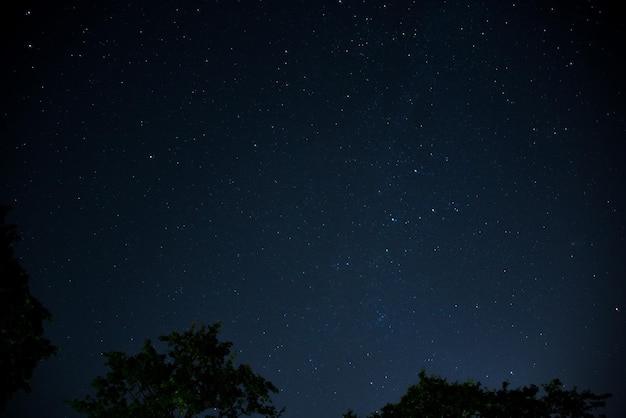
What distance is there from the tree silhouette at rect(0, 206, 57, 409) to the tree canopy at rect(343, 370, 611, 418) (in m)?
12.5

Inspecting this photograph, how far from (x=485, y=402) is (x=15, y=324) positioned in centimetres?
1535

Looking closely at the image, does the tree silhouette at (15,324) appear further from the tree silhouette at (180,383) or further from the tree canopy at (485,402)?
the tree canopy at (485,402)

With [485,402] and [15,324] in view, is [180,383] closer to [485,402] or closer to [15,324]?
[15,324]

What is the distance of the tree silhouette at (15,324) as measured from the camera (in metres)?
8.45

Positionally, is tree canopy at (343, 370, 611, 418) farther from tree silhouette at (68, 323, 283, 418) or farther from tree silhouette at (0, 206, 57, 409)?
tree silhouette at (0, 206, 57, 409)

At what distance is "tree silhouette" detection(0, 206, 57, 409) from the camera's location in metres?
8.45

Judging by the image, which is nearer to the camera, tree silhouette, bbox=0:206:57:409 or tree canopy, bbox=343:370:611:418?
tree silhouette, bbox=0:206:57:409

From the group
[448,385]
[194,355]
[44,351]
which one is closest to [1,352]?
[44,351]

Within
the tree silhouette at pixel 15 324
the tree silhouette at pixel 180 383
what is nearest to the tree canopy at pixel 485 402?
the tree silhouette at pixel 180 383

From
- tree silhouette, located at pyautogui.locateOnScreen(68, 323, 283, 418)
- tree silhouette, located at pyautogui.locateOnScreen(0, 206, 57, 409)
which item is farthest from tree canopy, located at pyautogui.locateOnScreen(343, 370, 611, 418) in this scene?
tree silhouette, located at pyautogui.locateOnScreen(0, 206, 57, 409)

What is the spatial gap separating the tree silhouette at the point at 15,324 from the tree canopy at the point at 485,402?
41.1ft

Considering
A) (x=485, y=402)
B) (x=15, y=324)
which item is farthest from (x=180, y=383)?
(x=485, y=402)

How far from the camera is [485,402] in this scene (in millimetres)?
13164

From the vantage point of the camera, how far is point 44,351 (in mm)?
9141
